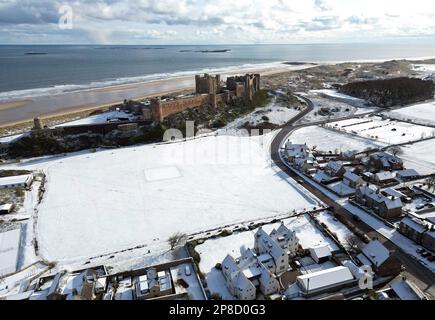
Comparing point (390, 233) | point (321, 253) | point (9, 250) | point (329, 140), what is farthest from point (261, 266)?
point (329, 140)

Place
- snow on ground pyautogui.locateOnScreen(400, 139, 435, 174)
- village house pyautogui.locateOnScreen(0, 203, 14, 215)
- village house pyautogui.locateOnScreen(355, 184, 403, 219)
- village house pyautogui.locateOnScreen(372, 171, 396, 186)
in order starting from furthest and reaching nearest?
snow on ground pyautogui.locateOnScreen(400, 139, 435, 174) < village house pyautogui.locateOnScreen(372, 171, 396, 186) < village house pyautogui.locateOnScreen(0, 203, 14, 215) < village house pyautogui.locateOnScreen(355, 184, 403, 219)

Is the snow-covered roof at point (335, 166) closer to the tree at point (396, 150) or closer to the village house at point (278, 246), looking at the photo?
the tree at point (396, 150)

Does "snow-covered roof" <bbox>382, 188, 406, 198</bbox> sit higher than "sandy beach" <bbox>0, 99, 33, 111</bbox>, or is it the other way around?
"sandy beach" <bbox>0, 99, 33, 111</bbox>

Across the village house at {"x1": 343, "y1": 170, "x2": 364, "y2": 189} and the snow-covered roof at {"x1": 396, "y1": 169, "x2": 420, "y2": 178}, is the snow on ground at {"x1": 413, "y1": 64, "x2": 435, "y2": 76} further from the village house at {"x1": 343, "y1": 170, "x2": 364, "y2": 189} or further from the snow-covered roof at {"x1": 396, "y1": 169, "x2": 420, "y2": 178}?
the village house at {"x1": 343, "y1": 170, "x2": 364, "y2": 189}

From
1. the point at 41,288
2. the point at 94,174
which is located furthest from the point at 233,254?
the point at 94,174

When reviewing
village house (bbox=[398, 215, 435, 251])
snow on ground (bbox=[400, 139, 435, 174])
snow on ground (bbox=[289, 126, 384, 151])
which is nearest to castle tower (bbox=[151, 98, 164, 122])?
snow on ground (bbox=[289, 126, 384, 151])

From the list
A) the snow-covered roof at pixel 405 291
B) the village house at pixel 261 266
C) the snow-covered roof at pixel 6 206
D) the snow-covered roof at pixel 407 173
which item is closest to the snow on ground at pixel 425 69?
the snow-covered roof at pixel 407 173
